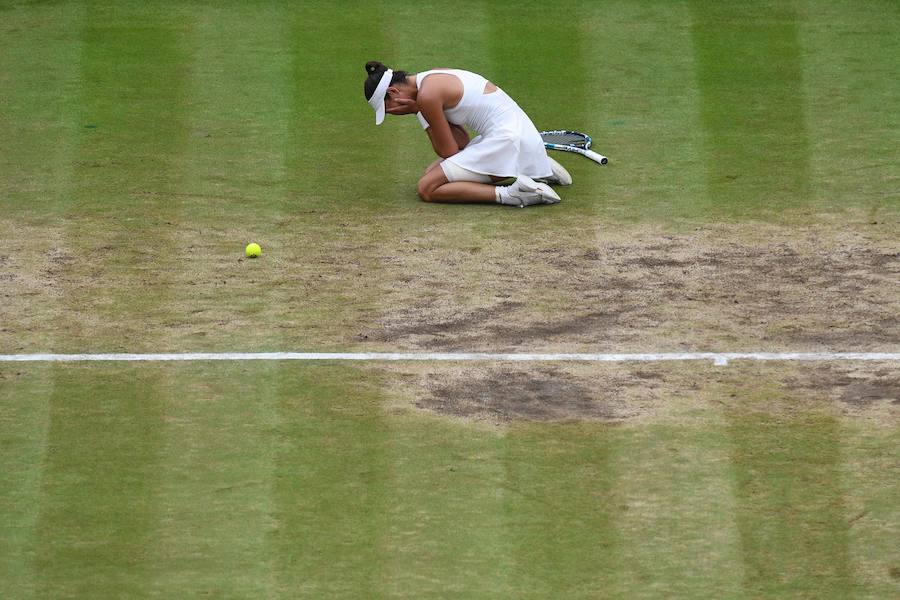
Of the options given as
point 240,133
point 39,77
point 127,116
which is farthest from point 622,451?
point 39,77

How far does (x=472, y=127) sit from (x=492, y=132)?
189 millimetres

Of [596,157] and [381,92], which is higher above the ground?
[381,92]

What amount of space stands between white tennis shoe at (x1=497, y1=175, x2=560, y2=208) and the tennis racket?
1057mm

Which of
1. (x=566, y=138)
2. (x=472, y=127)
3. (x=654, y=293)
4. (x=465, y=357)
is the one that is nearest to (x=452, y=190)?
(x=472, y=127)

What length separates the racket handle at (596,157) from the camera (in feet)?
43.1

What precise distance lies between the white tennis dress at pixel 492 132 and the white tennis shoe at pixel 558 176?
333 mm

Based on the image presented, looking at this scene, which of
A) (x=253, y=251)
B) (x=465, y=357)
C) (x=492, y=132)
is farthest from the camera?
(x=492, y=132)

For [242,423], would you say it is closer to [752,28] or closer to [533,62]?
[533,62]

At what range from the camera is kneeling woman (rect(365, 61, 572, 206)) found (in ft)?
39.5

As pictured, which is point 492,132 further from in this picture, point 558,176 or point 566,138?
point 566,138

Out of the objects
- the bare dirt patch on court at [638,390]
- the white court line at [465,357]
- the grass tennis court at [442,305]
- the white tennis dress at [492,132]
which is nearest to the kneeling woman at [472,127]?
the white tennis dress at [492,132]

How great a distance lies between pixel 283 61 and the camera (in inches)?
616

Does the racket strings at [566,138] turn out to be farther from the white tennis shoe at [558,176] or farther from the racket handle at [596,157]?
the white tennis shoe at [558,176]

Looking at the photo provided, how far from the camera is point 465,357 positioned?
30.6ft
